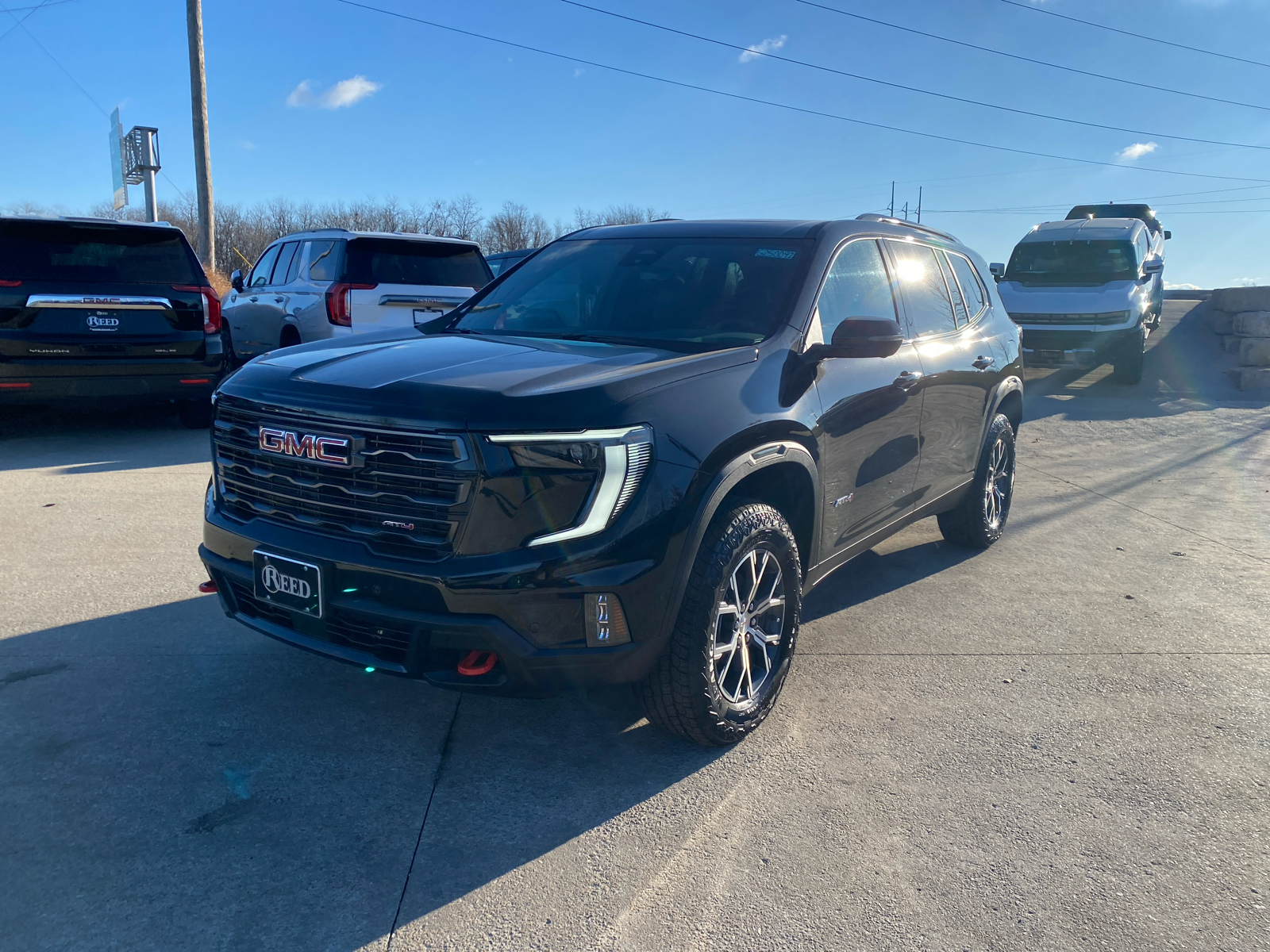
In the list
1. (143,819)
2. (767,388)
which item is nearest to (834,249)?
(767,388)

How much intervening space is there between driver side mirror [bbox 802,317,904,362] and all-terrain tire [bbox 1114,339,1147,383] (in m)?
12.1

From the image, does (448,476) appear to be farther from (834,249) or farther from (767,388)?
(834,249)

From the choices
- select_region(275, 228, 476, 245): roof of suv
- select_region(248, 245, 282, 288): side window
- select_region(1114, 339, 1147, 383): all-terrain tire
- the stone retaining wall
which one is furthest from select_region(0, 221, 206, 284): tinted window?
the stone retaining wall

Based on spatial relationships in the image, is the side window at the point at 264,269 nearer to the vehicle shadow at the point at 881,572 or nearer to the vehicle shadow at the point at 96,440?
the vehicle shadow at the point at 96,440

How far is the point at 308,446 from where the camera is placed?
9.84 feet

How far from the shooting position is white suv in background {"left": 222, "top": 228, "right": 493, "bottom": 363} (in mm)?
8867

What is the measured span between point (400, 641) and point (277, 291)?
8235 millimetres

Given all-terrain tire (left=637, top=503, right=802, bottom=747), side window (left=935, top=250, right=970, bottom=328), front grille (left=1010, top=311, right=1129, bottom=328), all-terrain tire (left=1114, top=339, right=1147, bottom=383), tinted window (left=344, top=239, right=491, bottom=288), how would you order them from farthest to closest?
all-terrain tire (left=1114, top=339, right=1147, bottom=383)
front grille (left=1010, top=311, right=1129, bottom=328)
tinted window (left=344, top=239, right=491, bottom=288)
side window (left=935, top=250, right=970, bottom=328)
all-terrain tire (left=637, top=503, right=802, bottom=747)

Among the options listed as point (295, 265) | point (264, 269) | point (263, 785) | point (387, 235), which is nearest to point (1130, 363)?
point (387, 235)

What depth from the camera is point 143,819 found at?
9.19 feet

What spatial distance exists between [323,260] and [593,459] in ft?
24.3

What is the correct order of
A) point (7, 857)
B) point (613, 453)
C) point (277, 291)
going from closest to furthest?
point (7, 857) → point (613, 453) → point (277, 291)

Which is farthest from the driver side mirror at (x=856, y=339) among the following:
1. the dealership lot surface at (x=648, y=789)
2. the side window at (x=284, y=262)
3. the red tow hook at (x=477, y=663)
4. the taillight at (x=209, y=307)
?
the side window at (x=284, y=262)

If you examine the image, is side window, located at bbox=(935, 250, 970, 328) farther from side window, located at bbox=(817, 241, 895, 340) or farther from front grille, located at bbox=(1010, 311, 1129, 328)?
front grille, located at bbox=(1010, 311, 1129, 328)
